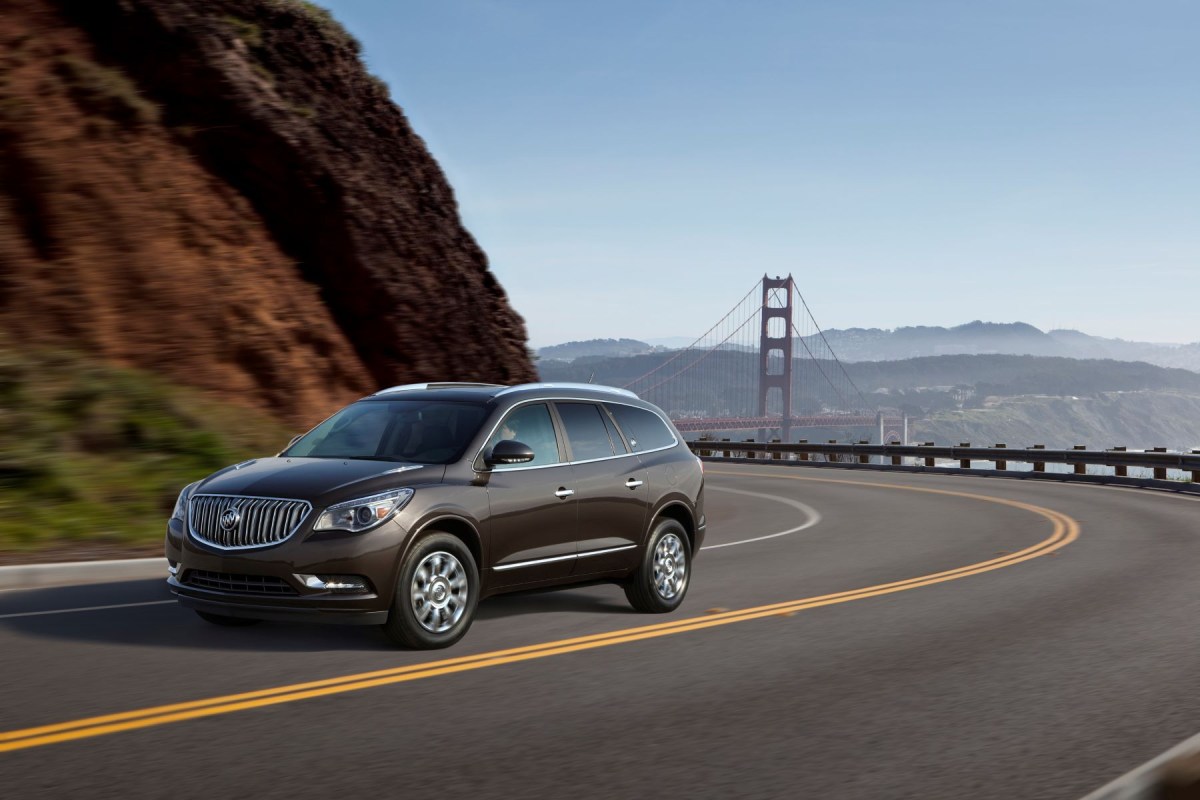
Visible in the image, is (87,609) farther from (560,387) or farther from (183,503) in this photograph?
(560,387)

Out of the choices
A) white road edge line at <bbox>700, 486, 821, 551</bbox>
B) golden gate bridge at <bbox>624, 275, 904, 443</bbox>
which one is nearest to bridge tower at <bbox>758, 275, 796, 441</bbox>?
golden gate bridge at <bbox>624, 275, 904, 443</bbox>

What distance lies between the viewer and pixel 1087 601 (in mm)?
11273

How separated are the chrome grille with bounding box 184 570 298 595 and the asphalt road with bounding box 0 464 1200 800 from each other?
39cm

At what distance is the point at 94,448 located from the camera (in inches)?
585

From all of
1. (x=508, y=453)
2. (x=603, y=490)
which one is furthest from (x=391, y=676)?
(x=603, y=490)

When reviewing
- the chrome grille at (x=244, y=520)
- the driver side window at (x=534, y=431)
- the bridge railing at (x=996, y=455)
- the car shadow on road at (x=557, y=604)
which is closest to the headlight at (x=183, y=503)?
the chrome grille at (x=244, y=520)

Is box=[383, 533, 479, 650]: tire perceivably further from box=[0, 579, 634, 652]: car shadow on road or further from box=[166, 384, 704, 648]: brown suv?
box=[0, 579, 634, 652]: car shadow on road

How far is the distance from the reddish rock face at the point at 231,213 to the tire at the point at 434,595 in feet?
32.2

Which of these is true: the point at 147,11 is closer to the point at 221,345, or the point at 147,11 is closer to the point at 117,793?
the point at 221,345

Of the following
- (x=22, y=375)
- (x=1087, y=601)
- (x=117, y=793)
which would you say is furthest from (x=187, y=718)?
(x=22, y=375)

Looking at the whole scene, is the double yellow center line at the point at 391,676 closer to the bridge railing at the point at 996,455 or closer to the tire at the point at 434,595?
the tire at the point at 434,595

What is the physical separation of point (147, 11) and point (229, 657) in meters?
16.8

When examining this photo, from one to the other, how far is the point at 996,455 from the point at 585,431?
33.6m

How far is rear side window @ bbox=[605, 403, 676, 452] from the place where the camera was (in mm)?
10305
